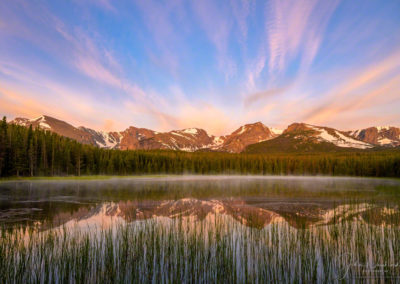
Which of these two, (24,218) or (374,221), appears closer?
(374,221)

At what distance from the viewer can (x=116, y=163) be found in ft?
346

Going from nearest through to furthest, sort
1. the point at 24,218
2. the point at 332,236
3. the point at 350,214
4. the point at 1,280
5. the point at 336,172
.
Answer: the point at 1,280 → the point at 332,236 → the point at 24,218 → the point at 350,214 → the point at 336,172

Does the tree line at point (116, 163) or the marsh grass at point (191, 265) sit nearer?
the marsh grass at point (191, 265)

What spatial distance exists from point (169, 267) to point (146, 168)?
358ft

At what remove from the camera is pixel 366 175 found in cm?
11925

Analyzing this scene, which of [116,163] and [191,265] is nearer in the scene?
[191,265]

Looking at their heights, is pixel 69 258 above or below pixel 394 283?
above

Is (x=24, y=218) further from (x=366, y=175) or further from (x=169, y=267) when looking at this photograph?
(x=366, y=175)

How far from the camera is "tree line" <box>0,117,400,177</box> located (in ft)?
225

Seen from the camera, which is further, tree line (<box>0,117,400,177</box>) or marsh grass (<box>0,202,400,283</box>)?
tree line (<box>0,117,400,177</box>)

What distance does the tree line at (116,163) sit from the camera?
68.7 metres

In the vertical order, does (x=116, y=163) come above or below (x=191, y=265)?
above

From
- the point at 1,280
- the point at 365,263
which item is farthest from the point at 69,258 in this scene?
the point at 365,263

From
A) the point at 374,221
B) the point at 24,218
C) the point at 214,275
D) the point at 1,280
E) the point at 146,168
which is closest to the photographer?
the point at 1,280
